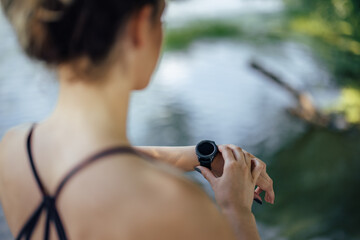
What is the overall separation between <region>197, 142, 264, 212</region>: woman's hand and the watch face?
0.03 meters

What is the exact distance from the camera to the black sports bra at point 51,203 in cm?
55

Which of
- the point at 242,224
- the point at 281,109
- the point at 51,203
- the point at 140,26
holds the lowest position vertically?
the point at 281,109

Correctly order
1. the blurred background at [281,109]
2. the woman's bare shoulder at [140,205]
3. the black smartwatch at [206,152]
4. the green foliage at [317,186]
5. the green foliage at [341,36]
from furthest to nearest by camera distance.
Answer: the green foliage at [341,36] → the blurred background at [281,109] → the green foliage at [317,186] → the black smartwatch at [206,152] → the woman's bare shoulder at [140,205]

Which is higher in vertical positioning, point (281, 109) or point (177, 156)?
point (177, 156)

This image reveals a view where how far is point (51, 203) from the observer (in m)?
0.59

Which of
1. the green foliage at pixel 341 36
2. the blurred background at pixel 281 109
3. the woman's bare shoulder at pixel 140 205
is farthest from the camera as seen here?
the green foliage at pixel 341 36

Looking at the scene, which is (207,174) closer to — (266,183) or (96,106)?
(266,183)

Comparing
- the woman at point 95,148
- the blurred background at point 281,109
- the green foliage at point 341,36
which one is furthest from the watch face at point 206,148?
the green foliage at point 341,36

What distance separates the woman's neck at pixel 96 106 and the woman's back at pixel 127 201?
25 mm

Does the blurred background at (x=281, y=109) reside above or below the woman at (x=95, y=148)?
below

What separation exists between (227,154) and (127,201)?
15.0 inches

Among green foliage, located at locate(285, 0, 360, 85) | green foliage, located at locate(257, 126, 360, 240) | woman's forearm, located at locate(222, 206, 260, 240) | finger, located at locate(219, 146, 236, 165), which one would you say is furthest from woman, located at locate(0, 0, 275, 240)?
green foliage, located at locate(285, 0, 360, 85)

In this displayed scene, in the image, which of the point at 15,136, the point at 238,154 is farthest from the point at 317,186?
the point at 15,136

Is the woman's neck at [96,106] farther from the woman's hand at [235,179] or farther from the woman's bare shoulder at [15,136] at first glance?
the woman's hand at [235,179]
